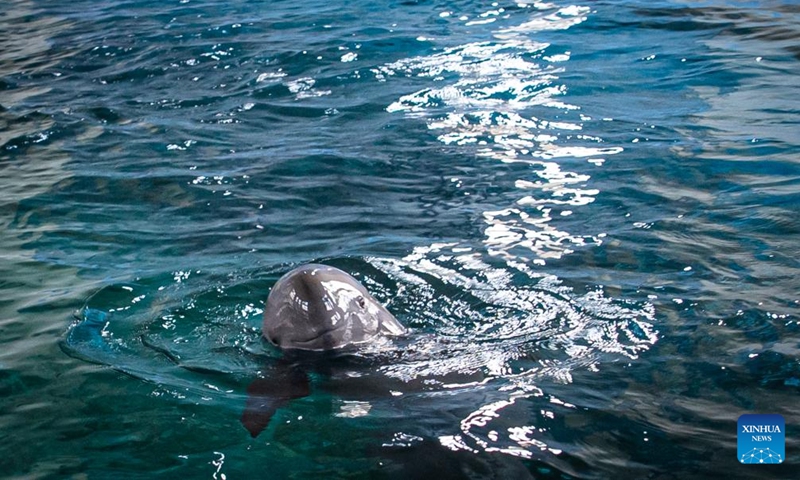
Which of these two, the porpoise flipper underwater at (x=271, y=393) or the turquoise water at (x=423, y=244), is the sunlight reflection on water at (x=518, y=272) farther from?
the porpoise flipper underwater at (x=271, y=393)

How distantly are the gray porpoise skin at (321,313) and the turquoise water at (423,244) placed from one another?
131 millimetres

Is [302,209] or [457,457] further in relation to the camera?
[302,209]

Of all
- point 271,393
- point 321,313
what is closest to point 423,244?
point 321,313

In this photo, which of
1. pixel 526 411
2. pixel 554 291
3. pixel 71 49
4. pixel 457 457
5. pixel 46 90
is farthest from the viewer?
pixel 71 49

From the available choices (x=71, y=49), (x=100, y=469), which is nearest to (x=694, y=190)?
(x=100, y=469)

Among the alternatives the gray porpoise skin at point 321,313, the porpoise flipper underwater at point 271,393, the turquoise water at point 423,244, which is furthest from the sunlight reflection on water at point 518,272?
the porpoise flipper underwater at point 271,393

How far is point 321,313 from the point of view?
4.21 meters

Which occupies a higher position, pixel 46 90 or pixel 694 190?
pixel 46 90

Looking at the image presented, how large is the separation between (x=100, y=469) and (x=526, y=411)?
5.66ft

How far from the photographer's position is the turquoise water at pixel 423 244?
373 cm

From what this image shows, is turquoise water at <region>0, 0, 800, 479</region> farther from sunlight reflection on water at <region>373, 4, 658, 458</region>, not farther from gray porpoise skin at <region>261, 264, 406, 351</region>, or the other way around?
gray porpoise skin at <region>261, 264, 406, 351</region>

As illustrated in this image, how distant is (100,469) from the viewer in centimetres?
357

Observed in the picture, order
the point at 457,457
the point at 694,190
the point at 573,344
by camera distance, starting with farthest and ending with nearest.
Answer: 1. the point at 694,190
2. the point at 573,344
3. the point at 457,457

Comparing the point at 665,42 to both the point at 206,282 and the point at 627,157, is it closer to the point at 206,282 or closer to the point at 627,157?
the point at 627,157
